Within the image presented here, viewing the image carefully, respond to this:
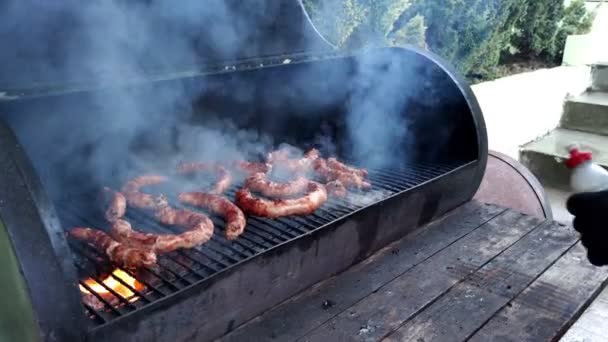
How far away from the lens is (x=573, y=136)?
286 inches

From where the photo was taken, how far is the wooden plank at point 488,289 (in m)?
2.14

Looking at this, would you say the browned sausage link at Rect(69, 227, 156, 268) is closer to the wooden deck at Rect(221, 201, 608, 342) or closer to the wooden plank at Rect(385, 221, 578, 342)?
the wooden deck at Rect(221, 201, 608, 342)

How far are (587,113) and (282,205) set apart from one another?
640cm

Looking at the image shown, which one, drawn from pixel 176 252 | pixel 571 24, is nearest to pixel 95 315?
pixel 176 252

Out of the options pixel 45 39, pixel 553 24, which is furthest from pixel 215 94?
pixel 553 24

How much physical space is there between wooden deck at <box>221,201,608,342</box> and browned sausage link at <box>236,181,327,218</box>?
0.37 m

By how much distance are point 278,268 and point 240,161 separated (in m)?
1.36

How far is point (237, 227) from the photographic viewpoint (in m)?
2.38

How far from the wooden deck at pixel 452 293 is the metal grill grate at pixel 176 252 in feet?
0.93

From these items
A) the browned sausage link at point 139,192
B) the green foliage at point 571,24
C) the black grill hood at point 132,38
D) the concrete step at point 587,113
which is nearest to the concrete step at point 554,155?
the concrete step at point 587,113

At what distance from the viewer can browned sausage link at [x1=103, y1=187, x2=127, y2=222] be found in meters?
2.51

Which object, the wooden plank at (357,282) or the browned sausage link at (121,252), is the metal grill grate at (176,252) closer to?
the browned sausage link at (121,252)

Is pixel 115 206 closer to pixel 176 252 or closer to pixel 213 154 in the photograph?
pixel 176 252

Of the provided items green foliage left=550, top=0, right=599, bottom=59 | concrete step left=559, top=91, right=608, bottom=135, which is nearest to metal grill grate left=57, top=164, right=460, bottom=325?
concrete step left=559, top=91, right=608, bottom=135
